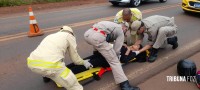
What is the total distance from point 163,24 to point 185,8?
5.69 meters

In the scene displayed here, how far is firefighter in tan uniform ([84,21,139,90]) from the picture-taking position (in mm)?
4199

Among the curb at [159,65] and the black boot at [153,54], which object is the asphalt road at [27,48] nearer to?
the curb at [159,65]

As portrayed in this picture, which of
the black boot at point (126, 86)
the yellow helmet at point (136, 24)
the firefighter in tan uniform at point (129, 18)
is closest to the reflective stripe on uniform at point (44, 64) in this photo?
the black boot at point (126, 86)

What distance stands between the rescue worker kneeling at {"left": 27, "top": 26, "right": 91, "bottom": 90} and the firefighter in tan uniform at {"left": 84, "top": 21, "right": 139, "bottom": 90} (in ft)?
1.65

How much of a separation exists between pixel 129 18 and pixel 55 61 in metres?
1.96

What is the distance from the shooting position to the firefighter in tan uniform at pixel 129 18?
482 cm

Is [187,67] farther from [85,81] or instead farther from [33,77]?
[33,77]

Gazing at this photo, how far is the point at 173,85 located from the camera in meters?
4.28

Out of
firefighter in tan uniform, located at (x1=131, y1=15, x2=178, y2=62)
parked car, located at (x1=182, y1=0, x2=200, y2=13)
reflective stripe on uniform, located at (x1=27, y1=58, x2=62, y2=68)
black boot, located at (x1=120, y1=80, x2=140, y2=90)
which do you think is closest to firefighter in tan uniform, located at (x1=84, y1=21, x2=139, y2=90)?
black boot, located at (x1=120, y1=80, x2=140, y2=90)

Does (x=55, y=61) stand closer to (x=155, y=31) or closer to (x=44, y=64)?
(x=44, y=64)

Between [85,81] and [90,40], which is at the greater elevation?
[90,40]

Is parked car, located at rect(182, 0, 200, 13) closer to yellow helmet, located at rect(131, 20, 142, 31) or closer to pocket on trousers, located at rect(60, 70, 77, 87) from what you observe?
yellow helmet, located at rect(131, 20, 142, 31)

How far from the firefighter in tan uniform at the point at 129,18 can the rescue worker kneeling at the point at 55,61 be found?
143 centimetres

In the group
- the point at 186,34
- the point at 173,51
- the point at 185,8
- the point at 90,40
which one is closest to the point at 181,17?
the point at 185,8
